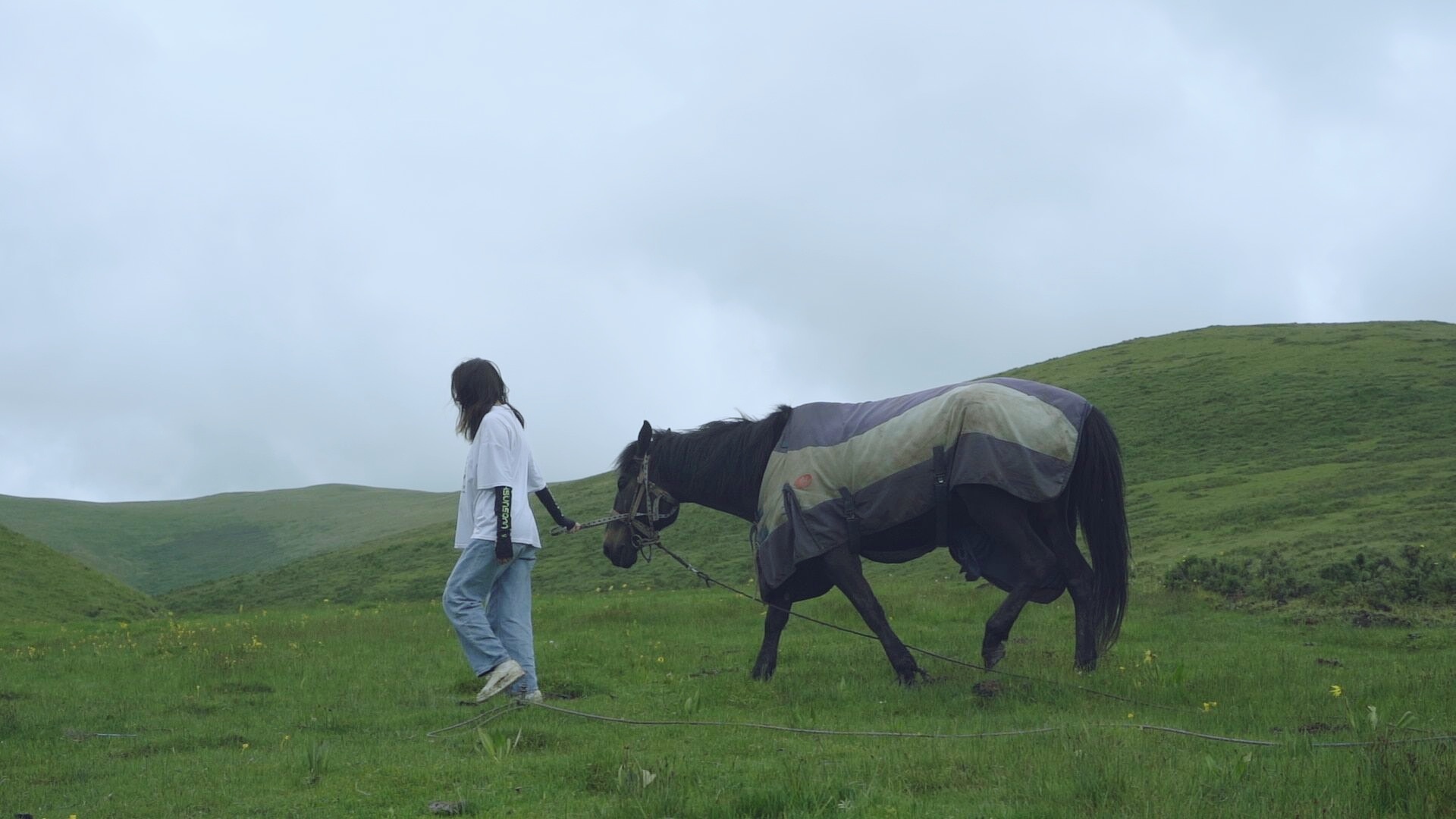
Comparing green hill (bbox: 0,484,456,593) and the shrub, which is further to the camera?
green hill (bbox: 0,484,456,593)

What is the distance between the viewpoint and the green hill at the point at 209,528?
56625 mm

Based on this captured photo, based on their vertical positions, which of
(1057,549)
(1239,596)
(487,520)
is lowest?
(1239,596)

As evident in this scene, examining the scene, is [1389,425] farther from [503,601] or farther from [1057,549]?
[503,601]

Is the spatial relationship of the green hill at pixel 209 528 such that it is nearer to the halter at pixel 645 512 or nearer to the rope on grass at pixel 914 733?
the halter at pixel 645 512

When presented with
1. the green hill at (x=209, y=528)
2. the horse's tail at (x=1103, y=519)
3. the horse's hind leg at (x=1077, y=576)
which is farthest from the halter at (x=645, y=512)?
the green hill at (x=209, y=528)

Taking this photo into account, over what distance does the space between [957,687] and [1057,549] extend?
1590mm

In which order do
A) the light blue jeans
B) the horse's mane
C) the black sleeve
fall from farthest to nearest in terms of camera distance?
the horse's mane
the light blue jeans
the black sleeve

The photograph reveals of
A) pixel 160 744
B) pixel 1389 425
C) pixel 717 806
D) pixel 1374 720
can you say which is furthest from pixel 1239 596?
pixel 1389 425

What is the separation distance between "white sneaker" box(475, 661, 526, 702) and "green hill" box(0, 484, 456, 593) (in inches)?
1909

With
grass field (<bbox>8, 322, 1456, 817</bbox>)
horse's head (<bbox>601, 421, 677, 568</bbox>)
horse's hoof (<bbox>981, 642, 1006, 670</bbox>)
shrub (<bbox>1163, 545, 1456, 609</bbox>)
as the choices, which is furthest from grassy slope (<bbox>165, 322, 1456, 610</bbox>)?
horse's head (<bbox>601, 421, 677, 568</bbox>)

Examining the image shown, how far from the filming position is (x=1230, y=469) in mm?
26766

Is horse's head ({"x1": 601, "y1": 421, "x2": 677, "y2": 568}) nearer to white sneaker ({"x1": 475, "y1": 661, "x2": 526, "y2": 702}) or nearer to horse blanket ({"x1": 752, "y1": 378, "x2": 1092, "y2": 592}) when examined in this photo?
horse blanket ({"x1": 752, "y1": 378, "x2": 1092, "y2": 592})

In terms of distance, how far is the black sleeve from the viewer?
7.83 metres

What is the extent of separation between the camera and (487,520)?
7.99 metres
